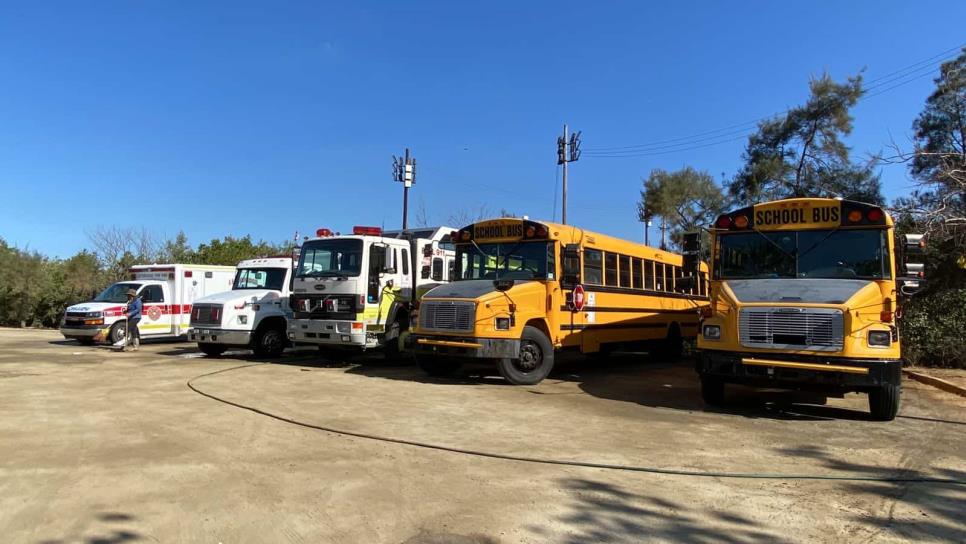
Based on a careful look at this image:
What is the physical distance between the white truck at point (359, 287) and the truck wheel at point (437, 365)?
1.56 m

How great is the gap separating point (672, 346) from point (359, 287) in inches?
328

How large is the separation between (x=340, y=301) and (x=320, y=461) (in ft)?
24.1

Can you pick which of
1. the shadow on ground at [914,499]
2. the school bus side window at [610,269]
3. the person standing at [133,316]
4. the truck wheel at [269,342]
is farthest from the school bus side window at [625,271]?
the person standing at [133,316]

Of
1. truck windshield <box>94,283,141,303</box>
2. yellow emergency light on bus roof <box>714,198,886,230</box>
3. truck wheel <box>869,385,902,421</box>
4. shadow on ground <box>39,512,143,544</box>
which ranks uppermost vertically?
yellow emergency light on bus roof <box>714,198,886,230</box>

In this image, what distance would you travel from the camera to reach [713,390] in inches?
356

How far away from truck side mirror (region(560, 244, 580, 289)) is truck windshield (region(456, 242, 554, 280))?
0.24 m

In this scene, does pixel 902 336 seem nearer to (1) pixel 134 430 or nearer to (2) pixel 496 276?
(2) pixel 496 276

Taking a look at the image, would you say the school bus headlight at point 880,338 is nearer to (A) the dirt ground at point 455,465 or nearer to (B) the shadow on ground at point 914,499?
(A) the dirt ground at point 455,465

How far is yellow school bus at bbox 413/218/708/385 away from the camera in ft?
34.7

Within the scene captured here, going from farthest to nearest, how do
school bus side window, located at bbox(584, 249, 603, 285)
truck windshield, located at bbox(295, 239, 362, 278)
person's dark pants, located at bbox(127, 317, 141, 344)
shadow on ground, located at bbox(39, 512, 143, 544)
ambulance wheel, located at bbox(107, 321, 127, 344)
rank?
1. ambulance wheel, located at bbox(107, 321, 127, 344)
2. person's dark pants, located at bbox(127, 317, 141, 344)
3. truck windshield, located at bbox(295, 239, 362, 278)
4. school bus side window, located at bbox(584, 249, 603, 285)
5. shadow on ground, located at bbox(39, 512, 143, 544)

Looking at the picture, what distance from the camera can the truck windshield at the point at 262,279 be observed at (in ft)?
52.6

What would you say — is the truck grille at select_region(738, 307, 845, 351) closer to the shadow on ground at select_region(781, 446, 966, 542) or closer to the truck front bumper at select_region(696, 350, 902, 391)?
the truck front bumper at select_region(696, 350, 902, 391)

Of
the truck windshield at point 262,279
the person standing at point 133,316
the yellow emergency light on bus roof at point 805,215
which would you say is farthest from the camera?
the person standing at point 133,316

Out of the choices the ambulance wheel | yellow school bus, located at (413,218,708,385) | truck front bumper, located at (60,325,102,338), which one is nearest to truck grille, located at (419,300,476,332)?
yellow school bus, located at (413,218,708,385)
